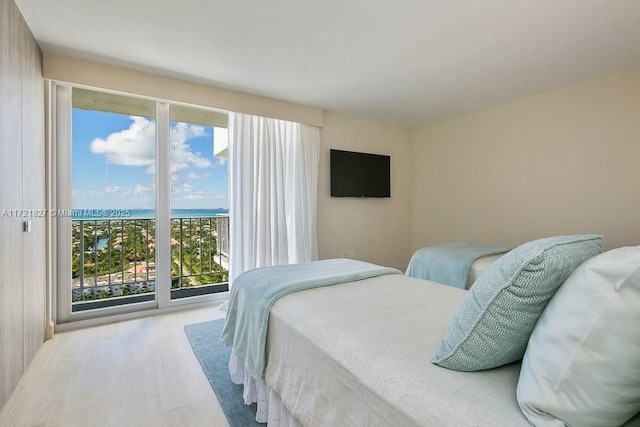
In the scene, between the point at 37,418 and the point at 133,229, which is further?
the point at 133,229

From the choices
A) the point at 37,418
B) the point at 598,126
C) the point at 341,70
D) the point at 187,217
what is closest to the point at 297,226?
the point at 187,217

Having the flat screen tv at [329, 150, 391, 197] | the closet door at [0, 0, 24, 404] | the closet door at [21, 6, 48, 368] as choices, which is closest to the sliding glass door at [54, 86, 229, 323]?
the closet door at [21, 6, 48, 368]

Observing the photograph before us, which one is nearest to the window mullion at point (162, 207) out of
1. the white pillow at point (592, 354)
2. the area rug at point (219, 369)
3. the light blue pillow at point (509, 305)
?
the area rug at point (219, 369)

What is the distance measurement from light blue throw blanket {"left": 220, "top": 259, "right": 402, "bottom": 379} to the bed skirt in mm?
126

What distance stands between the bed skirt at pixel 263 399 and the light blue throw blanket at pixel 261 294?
13 cm

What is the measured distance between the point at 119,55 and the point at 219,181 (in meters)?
1.47

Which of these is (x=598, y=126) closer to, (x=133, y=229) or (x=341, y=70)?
(x=341, y=70)

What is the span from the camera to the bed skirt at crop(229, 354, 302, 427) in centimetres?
139

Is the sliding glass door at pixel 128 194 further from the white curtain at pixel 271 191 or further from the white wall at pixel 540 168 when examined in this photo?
the white wall at pixel 540 168

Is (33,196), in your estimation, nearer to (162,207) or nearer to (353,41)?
(162,207)

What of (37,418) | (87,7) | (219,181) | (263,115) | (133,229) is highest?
(87,7)

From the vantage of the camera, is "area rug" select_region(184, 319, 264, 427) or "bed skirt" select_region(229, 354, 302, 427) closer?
"bed skirt" select_region(229, 354, 302, 427)

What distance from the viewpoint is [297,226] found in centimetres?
369

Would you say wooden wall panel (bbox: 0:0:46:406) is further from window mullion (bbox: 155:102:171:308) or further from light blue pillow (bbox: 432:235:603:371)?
light blue pillow (bbox: 432:235:603:371)
